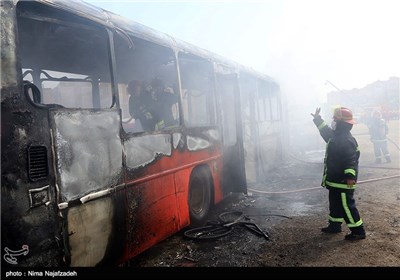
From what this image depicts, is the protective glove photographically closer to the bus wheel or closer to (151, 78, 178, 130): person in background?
the bus wheel

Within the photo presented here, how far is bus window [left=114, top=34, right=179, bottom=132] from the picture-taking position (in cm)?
429

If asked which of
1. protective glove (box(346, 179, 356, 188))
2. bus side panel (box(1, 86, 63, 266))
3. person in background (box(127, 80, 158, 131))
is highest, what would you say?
person in background (box(127, 80, 158, 131))

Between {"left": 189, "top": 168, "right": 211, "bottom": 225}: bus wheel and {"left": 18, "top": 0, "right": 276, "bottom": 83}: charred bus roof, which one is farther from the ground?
{"left": 18, "top": 0, "right": 276, "bottom": 83}: charred bus roof

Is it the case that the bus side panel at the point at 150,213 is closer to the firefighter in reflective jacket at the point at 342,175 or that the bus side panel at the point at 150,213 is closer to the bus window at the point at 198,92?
the bus window at the point at 198,92

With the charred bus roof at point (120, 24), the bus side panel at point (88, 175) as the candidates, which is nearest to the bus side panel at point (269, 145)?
the charred bus roof at point (120, 24)

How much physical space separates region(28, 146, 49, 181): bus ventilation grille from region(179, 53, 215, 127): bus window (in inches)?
131

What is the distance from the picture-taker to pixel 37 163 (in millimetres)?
2383

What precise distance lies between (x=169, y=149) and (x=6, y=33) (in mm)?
2434

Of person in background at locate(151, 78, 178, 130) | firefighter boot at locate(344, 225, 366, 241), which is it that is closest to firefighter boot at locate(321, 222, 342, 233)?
firefighter boot at locate(344, 225, 366, 241)

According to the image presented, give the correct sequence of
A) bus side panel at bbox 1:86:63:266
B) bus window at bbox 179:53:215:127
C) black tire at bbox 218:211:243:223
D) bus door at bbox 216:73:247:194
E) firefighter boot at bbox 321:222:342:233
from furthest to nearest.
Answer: bus door at bbox 216:73:247:194
bus window at bbox 179:53:215:127
black tire at bbox 218:211:243:223
firefighter boot at bbox 321:222:342:233
bus side panel at bbox 1:86:63:266

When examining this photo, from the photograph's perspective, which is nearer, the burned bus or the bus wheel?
the burned bus

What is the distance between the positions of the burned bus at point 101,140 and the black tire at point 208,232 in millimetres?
192

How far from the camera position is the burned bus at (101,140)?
2.30 metres

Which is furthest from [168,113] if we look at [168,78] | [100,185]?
[100,185]
